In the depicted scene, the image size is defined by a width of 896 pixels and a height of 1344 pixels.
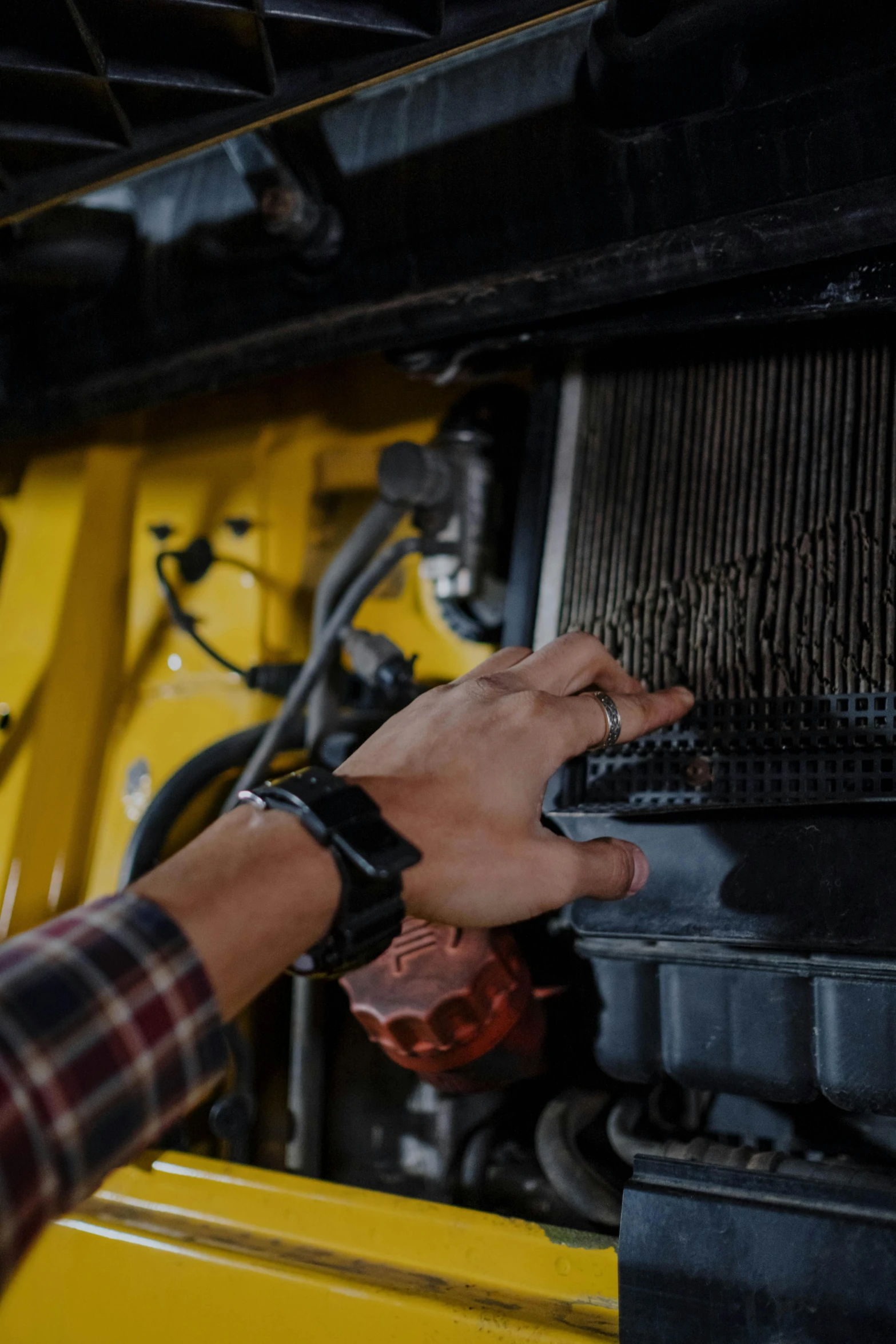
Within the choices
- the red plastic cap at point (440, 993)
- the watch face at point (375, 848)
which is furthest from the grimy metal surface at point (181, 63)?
the red plastic cap at point (440, 993)

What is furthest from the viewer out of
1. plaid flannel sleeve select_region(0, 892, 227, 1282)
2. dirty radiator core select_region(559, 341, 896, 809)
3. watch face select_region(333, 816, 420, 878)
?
dirty radiator core select_region(559, 341, 896, 809)

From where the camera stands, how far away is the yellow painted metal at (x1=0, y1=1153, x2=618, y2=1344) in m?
0.89

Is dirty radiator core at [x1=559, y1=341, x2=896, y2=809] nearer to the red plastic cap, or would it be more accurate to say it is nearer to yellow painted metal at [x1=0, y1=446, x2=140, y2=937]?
the red plastic cap

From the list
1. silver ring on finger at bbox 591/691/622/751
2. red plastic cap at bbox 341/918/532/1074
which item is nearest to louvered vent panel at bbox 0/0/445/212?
silver ring on finger at bbox 591/691/622/751

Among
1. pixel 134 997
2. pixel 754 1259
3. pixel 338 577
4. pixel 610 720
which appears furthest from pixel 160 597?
pixel 754 1259

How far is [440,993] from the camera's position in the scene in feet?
3.28

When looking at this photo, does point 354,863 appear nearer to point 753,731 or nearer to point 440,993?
point 440,993

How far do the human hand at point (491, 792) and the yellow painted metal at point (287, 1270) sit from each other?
1.11 feet

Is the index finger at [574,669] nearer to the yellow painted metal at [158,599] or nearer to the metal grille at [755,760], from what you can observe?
the metal grille at [755,760]

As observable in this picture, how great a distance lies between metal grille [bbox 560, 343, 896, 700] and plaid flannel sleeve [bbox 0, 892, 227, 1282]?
1.95ft

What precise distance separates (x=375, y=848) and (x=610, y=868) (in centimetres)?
25

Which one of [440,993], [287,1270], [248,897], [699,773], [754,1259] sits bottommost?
[287,1270]

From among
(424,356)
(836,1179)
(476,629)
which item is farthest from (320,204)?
(836,1179)

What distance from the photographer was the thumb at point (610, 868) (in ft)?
2.79
